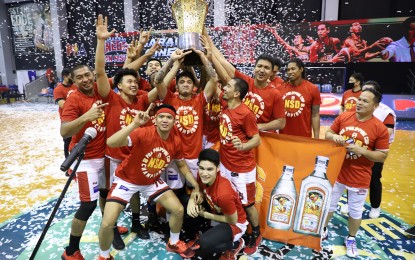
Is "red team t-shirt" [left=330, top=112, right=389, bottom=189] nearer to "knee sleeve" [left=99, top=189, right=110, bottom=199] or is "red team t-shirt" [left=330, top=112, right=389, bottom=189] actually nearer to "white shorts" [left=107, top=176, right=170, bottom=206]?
"white shorts" [left=107, top=176, right=170, bottom=206]

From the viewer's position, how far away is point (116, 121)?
108 inches

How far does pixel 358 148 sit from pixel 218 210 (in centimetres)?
141

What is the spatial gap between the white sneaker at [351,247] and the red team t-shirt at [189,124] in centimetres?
177

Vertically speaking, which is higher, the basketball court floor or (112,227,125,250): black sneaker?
(112,227,125,250): black sneaker

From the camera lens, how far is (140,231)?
3162 mm

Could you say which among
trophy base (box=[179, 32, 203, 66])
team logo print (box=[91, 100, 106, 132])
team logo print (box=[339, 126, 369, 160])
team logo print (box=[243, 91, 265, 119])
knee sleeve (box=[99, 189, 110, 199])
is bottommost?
knee sleeve (box=[99, 189, 110, 199])

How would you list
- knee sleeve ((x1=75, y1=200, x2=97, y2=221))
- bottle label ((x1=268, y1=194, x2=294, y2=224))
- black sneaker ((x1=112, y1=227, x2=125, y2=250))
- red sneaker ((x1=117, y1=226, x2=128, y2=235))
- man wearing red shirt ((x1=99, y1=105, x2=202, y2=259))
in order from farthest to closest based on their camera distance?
red sneaker ((x1=117, y1=226, x2=128, y2=235)) < bottle label ((x1=268, y1=194, x2=294, y2=224)) < black sneaker ((x1=112, y1=227, x2=125, y2=250)) < knee sleeve ((x1=75, y1=200, x2=97, y2=221)) < man wearing red shirt ((x1=99, y1=105, x2=202, y2=259))

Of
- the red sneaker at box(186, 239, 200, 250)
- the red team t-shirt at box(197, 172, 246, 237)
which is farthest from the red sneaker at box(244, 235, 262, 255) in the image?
the red sneaker at box(186, 239, 200, 250)

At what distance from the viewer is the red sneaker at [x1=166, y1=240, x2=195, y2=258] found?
2.75 meters

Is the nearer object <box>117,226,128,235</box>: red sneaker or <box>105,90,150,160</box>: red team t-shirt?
<box>105,90,150,160</box>: red team t-shirt

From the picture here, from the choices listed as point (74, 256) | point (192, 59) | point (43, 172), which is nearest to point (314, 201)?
point (192, 59)

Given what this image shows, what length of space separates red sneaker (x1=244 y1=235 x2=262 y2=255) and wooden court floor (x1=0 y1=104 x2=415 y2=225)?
6.40 ft

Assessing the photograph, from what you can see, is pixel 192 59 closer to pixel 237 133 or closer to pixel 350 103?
pixel 237 133

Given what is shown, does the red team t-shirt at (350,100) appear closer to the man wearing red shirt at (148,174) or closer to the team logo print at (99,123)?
the man wearing red shirt at (148,174)
